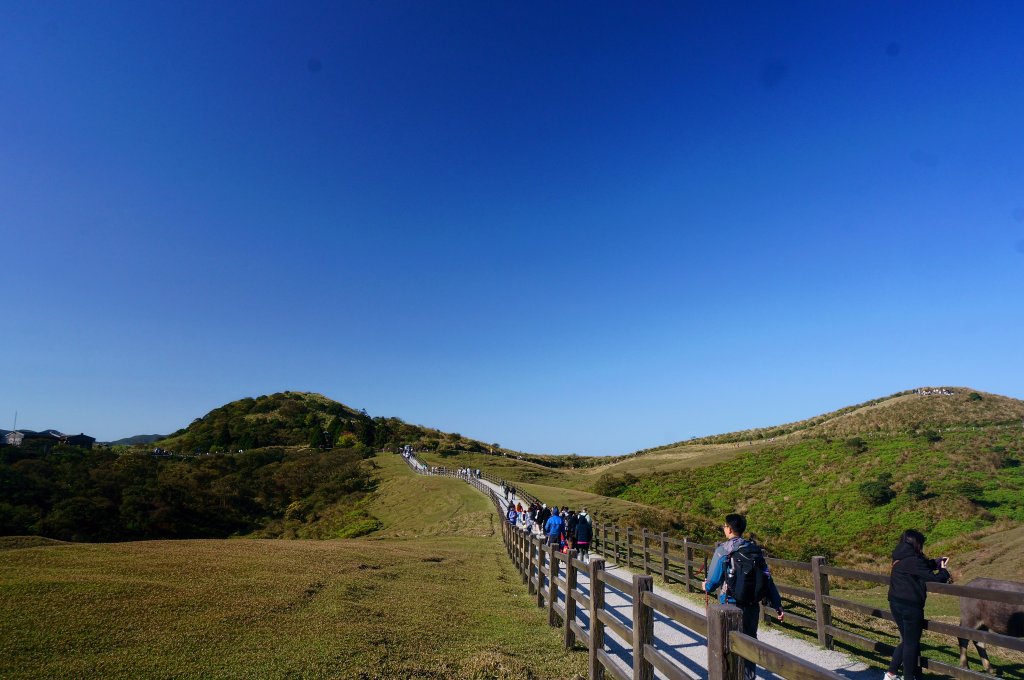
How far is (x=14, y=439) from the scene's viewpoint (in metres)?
96.4

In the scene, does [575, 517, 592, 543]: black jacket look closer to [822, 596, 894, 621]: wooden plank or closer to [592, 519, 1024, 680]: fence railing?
[592, 519, 1024, 680]: fence railing

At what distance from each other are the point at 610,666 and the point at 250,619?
5312 mm

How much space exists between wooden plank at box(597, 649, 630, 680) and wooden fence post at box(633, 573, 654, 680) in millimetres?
526

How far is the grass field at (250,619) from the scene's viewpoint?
6504 mm

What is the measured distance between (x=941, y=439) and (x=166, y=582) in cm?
5867

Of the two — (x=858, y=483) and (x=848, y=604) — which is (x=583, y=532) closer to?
(x=848, y=604)

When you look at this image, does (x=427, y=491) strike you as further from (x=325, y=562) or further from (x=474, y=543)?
(x=325, y=562)

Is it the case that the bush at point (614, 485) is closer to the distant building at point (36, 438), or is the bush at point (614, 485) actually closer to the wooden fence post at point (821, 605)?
the wooden fence post at point (821, 605)

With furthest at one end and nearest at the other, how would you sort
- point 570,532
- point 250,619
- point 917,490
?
point 917,490 → point 570,532 → point 250,619

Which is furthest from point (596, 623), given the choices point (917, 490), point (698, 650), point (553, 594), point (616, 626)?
point (917, 490)

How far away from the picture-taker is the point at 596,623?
7.09 m

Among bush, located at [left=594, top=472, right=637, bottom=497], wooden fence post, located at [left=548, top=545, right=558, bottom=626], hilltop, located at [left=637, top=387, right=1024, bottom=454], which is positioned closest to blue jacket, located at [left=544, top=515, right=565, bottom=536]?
wooden fence post, located at [left=548, top=545, right=558, bottom=626]

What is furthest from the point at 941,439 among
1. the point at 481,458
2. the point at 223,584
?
the point at 481,458

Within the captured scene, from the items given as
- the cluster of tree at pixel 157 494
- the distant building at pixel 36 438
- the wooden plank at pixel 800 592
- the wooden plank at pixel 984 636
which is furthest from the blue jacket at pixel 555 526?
the distant building at pixel 36 438
